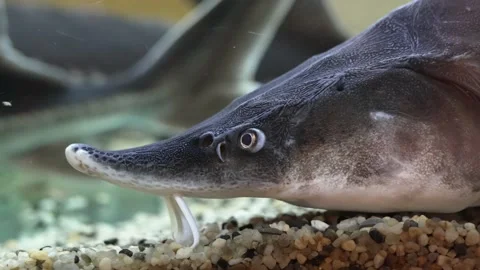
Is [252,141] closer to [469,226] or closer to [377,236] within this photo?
[377,236]

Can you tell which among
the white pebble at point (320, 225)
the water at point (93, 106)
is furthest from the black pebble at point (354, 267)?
the water at point (93, 106)

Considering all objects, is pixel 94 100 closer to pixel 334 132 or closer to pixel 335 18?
pixel 335 18

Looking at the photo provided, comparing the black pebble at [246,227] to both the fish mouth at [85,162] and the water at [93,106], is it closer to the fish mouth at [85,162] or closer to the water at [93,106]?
the fish mouth at [85,162]

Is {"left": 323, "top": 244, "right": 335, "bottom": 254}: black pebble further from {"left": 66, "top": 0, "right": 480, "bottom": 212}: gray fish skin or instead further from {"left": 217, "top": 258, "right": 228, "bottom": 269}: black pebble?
{"left": 217, "top": 258, "right": 228, "bottom": 269}: black pebble

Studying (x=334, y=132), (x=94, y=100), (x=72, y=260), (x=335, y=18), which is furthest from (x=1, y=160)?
(x=334, y=132)

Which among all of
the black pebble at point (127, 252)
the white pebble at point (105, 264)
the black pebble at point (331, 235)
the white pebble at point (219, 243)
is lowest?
the white pebble at point (105, 264)

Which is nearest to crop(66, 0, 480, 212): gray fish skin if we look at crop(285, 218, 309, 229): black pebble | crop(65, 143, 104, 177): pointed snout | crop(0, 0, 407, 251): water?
crop(65, 143, 104, 177): pointed snout
